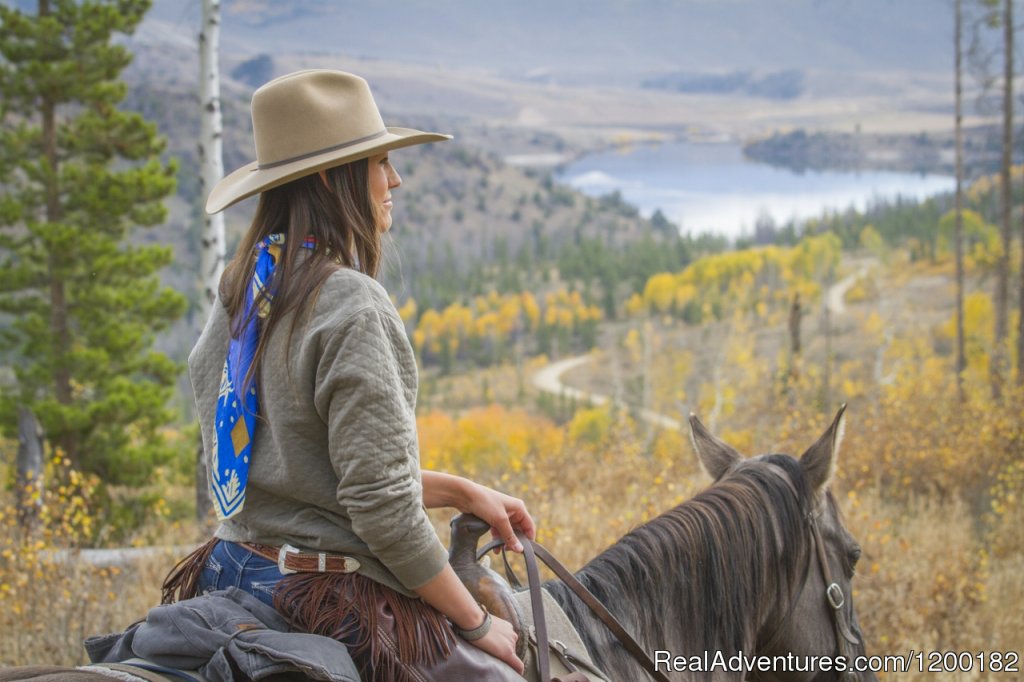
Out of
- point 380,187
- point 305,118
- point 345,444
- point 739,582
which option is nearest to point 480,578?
point 345,444

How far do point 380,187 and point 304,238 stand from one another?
0.26m

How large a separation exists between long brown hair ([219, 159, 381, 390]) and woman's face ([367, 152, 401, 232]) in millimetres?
15

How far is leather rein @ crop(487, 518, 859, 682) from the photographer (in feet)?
8.54

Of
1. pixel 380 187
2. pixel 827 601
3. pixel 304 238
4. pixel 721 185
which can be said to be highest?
pixel 380 187

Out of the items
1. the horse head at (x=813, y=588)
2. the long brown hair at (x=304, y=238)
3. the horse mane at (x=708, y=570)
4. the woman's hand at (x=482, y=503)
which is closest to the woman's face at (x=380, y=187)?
the long brown hair at (x=304, y=238)

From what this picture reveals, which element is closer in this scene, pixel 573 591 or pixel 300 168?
pixel 300 168

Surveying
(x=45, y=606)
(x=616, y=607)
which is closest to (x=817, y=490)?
(x=616, y=607)

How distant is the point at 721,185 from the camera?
157750 millimetres

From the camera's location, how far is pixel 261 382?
2.23 metres

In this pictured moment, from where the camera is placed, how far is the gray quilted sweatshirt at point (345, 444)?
6.86 ft

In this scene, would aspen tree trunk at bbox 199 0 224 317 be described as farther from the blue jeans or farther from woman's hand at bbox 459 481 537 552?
the blue jeans

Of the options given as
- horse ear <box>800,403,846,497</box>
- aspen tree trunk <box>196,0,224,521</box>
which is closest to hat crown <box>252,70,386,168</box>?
horse ear <box>800,403,846,497</box>

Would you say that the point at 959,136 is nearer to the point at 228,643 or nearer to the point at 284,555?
the point at 284,555

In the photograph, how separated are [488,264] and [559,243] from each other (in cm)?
1701
